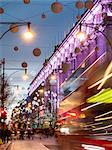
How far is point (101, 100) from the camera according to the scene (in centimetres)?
1041

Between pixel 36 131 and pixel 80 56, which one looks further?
pixel 36 131

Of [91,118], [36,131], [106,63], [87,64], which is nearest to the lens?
[106,63]

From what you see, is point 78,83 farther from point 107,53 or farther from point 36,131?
point 36,131

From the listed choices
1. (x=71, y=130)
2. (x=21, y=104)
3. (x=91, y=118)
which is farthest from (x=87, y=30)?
(x=21, y=104)

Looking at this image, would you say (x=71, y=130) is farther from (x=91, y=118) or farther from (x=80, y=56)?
(x=80, y=56)

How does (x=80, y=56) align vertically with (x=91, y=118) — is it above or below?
above

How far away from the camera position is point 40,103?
355ft

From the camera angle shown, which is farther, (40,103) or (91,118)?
(40,103)

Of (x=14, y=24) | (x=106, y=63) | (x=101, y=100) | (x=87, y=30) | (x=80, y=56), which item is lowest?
(x=101, y=100)

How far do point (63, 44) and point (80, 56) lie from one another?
975 inches

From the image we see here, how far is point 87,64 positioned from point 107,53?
2.42 m

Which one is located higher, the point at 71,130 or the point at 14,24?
the point at 14,24

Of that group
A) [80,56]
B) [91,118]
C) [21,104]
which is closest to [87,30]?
[80,56]

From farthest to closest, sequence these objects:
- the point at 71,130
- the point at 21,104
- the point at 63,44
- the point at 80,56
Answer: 1. the point at 21,104
2. the point at 63,44
3. the point at 80,56
4. the point at 71,130
